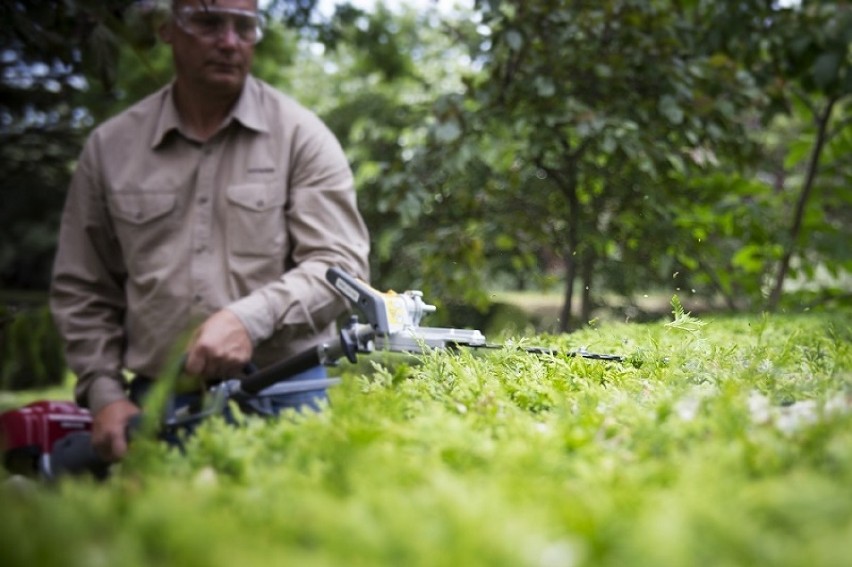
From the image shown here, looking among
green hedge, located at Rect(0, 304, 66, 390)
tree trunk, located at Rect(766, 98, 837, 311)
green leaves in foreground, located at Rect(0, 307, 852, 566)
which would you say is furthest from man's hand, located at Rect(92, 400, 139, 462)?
green hedge, located at Rect(0, 304, 66, 390)

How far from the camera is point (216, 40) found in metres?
3.31

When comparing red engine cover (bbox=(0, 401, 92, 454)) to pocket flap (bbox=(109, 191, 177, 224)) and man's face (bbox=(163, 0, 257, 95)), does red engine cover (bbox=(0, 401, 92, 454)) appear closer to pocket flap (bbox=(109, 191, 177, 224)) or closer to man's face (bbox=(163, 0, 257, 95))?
pocket flap (bbox=(109, 191, 177, 224))

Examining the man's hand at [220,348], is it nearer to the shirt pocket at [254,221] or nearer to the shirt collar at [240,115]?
the shirt pocket at [254,221]

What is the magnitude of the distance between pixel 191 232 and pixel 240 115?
483 mm

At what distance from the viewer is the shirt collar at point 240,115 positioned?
3.29 metres

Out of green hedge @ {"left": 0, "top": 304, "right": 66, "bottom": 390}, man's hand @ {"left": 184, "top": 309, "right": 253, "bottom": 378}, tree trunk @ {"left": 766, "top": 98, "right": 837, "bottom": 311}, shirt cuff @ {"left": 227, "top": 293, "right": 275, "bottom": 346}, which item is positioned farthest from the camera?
green hedge @ {"left": 0, "top": 304, "right": 66, "bottom": 390}

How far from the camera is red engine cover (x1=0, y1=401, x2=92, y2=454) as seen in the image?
3.13 metres

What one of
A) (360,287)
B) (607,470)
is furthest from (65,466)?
(607,470)

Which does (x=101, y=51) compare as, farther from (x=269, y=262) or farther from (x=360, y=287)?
(x=360, y=287)

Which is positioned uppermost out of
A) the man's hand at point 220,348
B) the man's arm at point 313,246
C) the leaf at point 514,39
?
the leaf at point 514,39

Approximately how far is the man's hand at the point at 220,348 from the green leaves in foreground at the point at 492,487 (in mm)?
1021

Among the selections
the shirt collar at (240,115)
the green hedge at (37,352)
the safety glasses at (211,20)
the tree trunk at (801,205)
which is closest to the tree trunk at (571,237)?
the tree trunk at (801,205)

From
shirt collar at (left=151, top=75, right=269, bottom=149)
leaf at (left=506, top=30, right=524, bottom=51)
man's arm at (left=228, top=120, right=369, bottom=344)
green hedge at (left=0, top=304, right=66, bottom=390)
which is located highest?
leaf at (left=506, top=30, right=524, bottom=51)

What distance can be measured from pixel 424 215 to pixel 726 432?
5.30 meters
